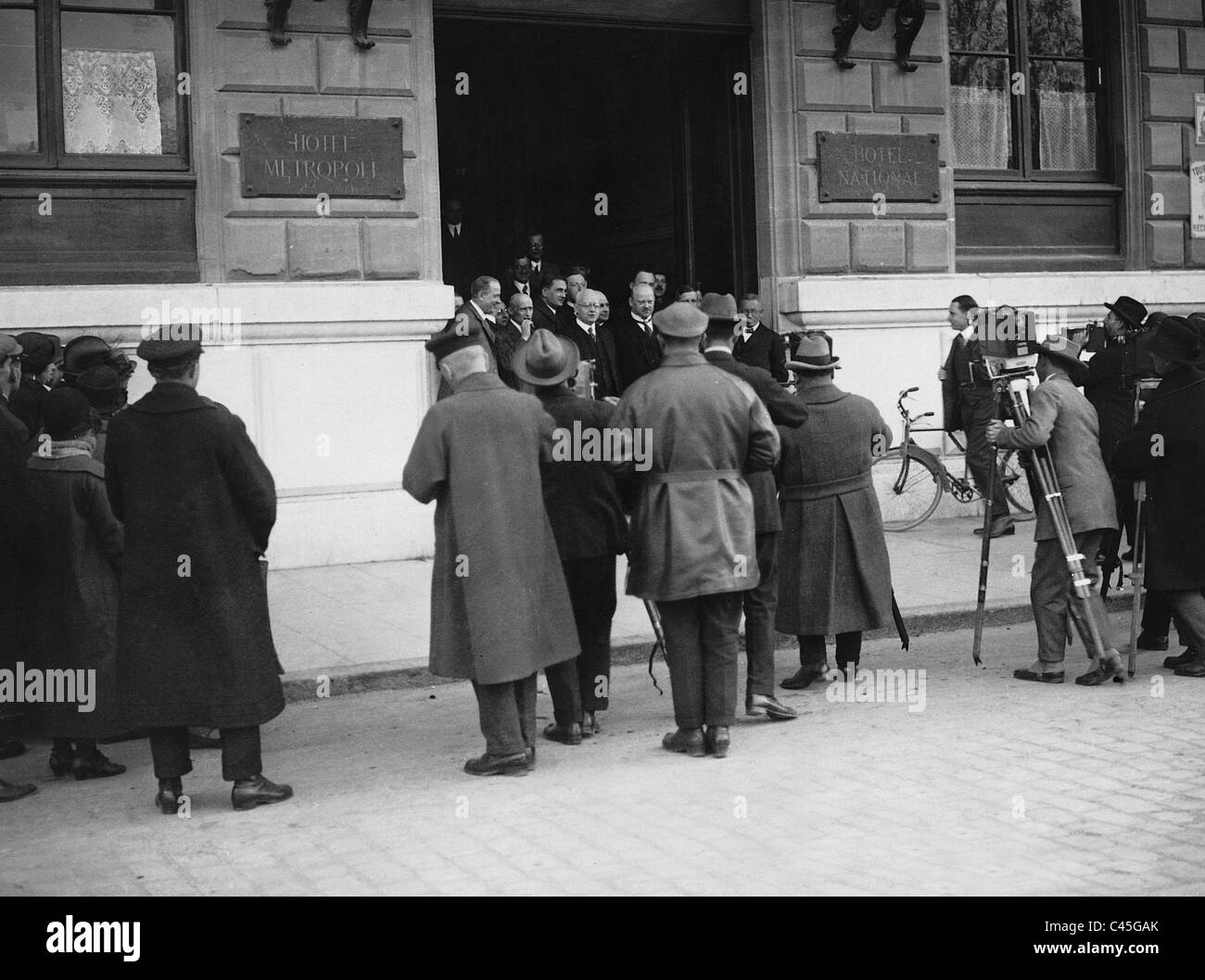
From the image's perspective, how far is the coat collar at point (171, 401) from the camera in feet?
22.5

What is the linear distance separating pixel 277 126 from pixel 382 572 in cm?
348

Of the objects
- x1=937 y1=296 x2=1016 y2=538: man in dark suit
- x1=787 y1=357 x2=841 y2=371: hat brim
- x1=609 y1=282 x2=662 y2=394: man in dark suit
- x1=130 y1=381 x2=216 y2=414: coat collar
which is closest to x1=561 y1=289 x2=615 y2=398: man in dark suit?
x1=609 y1=282 x2=662 y2=394: man in dark suit

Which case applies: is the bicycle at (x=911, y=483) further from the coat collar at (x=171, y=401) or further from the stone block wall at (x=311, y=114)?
the coat collar at (x=171, y=401)

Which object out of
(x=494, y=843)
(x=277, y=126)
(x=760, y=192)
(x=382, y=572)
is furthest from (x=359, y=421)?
(x=494, y=843)

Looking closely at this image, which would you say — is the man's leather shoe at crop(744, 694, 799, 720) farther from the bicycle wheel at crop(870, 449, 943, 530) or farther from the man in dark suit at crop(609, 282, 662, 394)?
the bicycle wheel at crop(870, 449, 943, 530)

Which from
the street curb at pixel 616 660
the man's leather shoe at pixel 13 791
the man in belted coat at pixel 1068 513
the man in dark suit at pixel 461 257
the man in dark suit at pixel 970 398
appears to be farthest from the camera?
the man in dark suit at pixel 461 257

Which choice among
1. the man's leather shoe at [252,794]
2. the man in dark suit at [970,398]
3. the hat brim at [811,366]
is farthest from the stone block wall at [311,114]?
the man's leather shoe at [252,794]

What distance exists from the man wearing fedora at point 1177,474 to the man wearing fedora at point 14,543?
226 inches

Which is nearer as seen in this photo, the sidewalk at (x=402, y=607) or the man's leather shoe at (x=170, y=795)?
the man's leather shoe at (x=170, y=795)

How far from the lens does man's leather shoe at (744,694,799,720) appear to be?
8305 mm

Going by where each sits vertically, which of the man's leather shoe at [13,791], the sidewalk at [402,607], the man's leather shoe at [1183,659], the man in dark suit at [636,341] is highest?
the man in dark suit at [636,341]

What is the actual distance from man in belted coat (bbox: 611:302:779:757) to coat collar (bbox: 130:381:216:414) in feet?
6.34

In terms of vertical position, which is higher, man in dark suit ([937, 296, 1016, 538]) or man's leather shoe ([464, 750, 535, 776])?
man in dark suit ([937, 296, 1016, 538])

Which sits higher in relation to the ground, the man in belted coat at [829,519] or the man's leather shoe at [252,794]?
the man in belted coat at [829,519]
